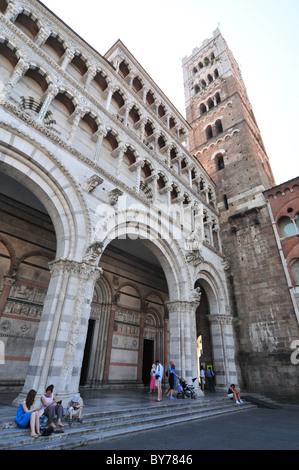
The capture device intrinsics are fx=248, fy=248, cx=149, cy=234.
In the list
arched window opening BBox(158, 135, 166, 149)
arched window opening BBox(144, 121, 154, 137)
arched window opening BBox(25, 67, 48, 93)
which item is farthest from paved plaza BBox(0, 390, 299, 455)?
arched window opening BBox(144, 121, 154, 137)

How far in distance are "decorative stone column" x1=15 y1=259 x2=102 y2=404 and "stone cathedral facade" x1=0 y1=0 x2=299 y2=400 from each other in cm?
3

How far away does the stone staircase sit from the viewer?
399 centimetres

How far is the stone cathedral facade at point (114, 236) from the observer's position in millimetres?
7121

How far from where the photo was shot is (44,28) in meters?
9.70

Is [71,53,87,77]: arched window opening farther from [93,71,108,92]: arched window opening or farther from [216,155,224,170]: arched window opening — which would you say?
[216,155,224,170]: arched window opening

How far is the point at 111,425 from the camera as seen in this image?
513 centimetres

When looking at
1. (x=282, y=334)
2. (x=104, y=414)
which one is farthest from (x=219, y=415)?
(x=282, y=334)

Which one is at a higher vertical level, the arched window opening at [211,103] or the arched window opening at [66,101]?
the arched window opening at [211,103]

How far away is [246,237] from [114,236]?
1018 cm

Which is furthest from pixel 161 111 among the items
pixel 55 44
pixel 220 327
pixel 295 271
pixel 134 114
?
pixel 220 327

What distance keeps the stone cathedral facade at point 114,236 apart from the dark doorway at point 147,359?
0.27 ft

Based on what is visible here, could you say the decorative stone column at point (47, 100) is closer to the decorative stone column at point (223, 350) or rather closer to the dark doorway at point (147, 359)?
the decorative stone column at point (223, 350)

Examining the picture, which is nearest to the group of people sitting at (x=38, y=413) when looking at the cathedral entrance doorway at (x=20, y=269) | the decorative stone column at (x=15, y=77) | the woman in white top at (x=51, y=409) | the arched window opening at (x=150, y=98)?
the woman in white top at (x=51, y=409)
